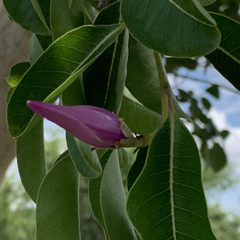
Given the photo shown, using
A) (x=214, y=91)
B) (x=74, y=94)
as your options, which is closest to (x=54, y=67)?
(x=74, y=94)

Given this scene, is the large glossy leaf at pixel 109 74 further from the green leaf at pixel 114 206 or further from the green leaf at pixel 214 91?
the green leaf at pixel 214 91

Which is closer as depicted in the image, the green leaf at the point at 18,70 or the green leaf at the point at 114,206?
the green leaf at the point at 114,206

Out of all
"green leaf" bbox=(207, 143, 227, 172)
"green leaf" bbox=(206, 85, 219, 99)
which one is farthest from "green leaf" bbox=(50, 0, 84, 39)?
"green leaf" bbox=(207, 143, 227, 172)

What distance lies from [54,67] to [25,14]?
0.11 m

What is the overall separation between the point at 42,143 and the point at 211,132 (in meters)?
1.23

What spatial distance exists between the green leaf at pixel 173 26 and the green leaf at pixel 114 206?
20cm

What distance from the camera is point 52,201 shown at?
0.47 metres

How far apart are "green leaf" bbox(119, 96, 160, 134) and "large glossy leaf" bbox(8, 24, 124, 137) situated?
0.58ft

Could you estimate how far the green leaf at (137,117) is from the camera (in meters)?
0.52

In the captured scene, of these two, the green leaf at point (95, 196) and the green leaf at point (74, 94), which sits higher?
the green leaf at point (74, 94)

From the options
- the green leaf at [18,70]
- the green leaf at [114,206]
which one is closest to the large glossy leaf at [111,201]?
the green leaf at [114,206]

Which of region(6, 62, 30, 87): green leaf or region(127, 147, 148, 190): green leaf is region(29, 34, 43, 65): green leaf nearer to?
region(6, 62, 30, 87): green leaf

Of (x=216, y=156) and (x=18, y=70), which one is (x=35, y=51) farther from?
(x=216, y=156)

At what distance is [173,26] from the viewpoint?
291 millimetres
